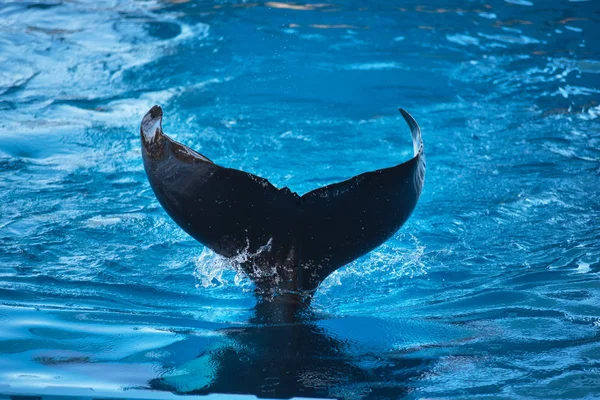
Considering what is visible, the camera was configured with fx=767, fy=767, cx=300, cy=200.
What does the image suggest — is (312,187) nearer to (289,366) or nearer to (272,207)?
(272,207)

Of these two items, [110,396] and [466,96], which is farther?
[466,96]

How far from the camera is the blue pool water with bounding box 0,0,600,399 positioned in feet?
10.2

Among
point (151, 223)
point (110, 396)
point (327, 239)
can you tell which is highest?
point (327, 239)

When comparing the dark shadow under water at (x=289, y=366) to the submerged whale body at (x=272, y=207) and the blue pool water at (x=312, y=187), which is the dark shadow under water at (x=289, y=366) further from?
the submerged whale body at (x=272, y=207)

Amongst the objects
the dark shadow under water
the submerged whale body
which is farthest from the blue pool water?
the submerged whale body

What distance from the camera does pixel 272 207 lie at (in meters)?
3.18

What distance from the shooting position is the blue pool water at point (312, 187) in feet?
10.2

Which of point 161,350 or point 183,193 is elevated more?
point 183,193

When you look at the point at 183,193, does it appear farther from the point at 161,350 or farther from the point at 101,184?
the point at 101,184

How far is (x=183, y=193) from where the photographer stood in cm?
316

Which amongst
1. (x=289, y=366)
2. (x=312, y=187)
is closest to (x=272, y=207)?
(x=289, y=366)

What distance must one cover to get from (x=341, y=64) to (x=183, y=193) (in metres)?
6.20

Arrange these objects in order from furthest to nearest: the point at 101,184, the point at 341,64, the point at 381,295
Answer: the point at 341,64 → the point at 101,184 → the point at 381,295

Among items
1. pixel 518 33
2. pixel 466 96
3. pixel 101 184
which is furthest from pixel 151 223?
pixel 518 33
